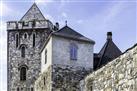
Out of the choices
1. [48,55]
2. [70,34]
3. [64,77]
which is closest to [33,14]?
[70,34]

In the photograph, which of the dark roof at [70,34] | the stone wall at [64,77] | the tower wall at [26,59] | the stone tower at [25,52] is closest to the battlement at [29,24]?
the stone tower at [25,52]

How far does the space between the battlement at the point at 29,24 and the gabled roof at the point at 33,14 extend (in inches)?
47.6

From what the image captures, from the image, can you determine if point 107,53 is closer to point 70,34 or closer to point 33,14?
point 70,34

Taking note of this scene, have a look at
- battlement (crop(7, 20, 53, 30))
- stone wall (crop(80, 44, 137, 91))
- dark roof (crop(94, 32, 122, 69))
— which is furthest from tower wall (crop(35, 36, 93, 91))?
battlement (crop(7, 20, 53, 30))

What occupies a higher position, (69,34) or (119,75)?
(69,34)

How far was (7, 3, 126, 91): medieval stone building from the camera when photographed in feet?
97.8

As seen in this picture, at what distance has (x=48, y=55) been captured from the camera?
101ft

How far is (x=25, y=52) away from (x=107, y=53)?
12.0m

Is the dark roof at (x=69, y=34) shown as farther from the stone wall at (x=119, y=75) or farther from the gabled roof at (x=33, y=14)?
the gabled roof at (x=33, y=14)

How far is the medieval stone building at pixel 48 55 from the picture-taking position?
97.8ft

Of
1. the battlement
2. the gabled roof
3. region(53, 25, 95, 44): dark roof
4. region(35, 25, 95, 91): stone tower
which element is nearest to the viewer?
region(35, 25, 95, 91): stone tower

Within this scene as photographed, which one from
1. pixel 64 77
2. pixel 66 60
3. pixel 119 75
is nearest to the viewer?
pixel 119 75

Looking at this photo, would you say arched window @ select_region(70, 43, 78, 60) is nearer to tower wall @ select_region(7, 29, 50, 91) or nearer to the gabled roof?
tower wall @ select_region(7, 29, 50, 91)

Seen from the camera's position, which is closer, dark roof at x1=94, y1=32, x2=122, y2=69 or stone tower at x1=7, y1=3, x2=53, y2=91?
dark roof at x1=94, y1=32, x2=122, y2=69
